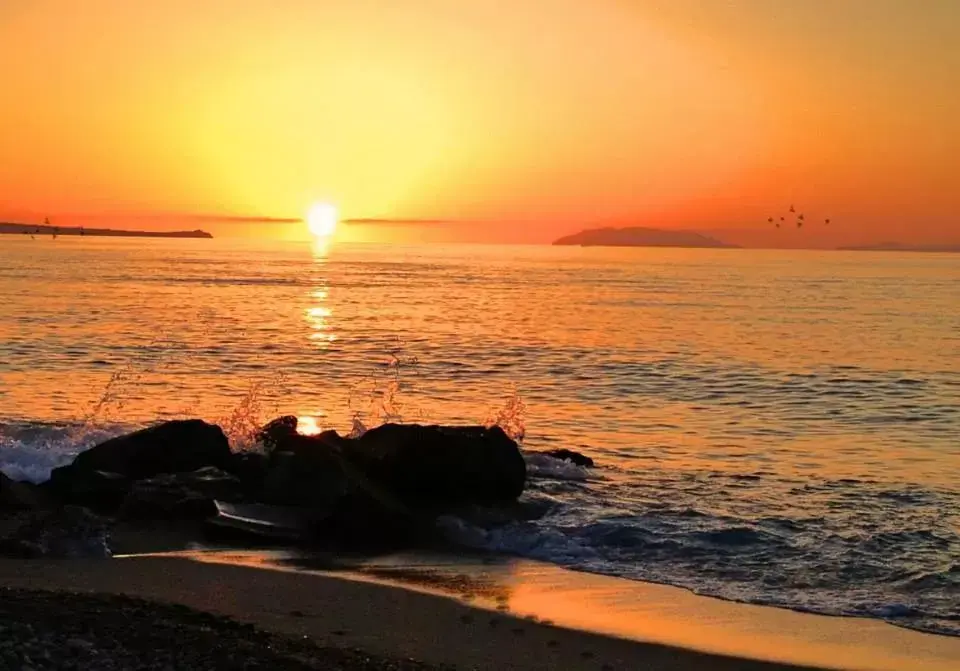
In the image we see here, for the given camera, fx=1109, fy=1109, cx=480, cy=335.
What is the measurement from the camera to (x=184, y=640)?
7.57 m

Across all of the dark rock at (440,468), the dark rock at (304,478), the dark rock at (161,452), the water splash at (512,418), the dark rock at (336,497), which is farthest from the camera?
the water splash at (512,418)

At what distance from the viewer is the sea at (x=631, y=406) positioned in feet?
43.7

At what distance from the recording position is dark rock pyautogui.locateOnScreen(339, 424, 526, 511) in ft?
49.6

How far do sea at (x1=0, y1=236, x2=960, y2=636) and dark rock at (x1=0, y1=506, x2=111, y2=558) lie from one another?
4.22 metres

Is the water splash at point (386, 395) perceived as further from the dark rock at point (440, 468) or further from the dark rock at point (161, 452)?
the dark rock at point (440, 468)

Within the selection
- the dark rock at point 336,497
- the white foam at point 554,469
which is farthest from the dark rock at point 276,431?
the white foam at point 554,469

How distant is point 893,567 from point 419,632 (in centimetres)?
633

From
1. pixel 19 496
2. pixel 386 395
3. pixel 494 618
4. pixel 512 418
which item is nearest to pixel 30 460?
pixel 19 496

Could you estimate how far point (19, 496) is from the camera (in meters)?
13.7

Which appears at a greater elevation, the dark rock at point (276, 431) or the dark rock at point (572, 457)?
the dark rock at point (276, 431)

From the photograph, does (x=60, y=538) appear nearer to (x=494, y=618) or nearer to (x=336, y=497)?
(x=336, y=497)

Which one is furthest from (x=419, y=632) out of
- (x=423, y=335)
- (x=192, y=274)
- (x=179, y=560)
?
(x=192, y=274)

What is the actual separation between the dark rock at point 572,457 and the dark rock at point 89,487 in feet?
24.9

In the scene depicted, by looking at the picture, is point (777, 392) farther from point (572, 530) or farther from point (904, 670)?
point (904, 670)
